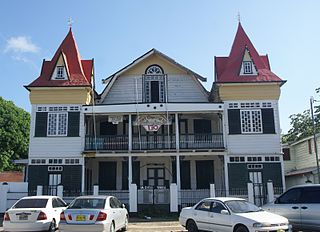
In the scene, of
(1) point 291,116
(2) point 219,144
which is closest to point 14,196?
(2) point 219,144

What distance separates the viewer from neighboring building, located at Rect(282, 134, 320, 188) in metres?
23.9

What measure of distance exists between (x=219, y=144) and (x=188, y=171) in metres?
3.40

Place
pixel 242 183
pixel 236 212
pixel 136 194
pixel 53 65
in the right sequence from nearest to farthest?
pixel 236 212, pixel 136 194, pixel 242 183, pixel 53 65

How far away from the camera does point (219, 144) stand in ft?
77.4

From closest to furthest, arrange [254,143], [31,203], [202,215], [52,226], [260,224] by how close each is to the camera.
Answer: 1. [260,224]
2. [202,215]
3. [52,226]
4. [31,203]
5. [254,143]

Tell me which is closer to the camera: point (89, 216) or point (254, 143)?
point (89, 216)

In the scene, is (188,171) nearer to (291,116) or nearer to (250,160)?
(250,160)

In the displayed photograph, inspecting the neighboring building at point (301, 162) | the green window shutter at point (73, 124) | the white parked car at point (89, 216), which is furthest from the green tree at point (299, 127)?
the white parked car at point (89, 216)

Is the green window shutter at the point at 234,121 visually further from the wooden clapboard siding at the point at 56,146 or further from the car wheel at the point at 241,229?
the car wheel at the point at 241,229

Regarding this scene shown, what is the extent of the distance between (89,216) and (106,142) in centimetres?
1202

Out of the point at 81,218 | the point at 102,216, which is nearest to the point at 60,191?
the point at 81,218

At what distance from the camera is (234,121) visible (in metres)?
23.8

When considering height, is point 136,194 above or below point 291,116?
below

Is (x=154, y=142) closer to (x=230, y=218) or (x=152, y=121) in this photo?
(x=152, y=121)
